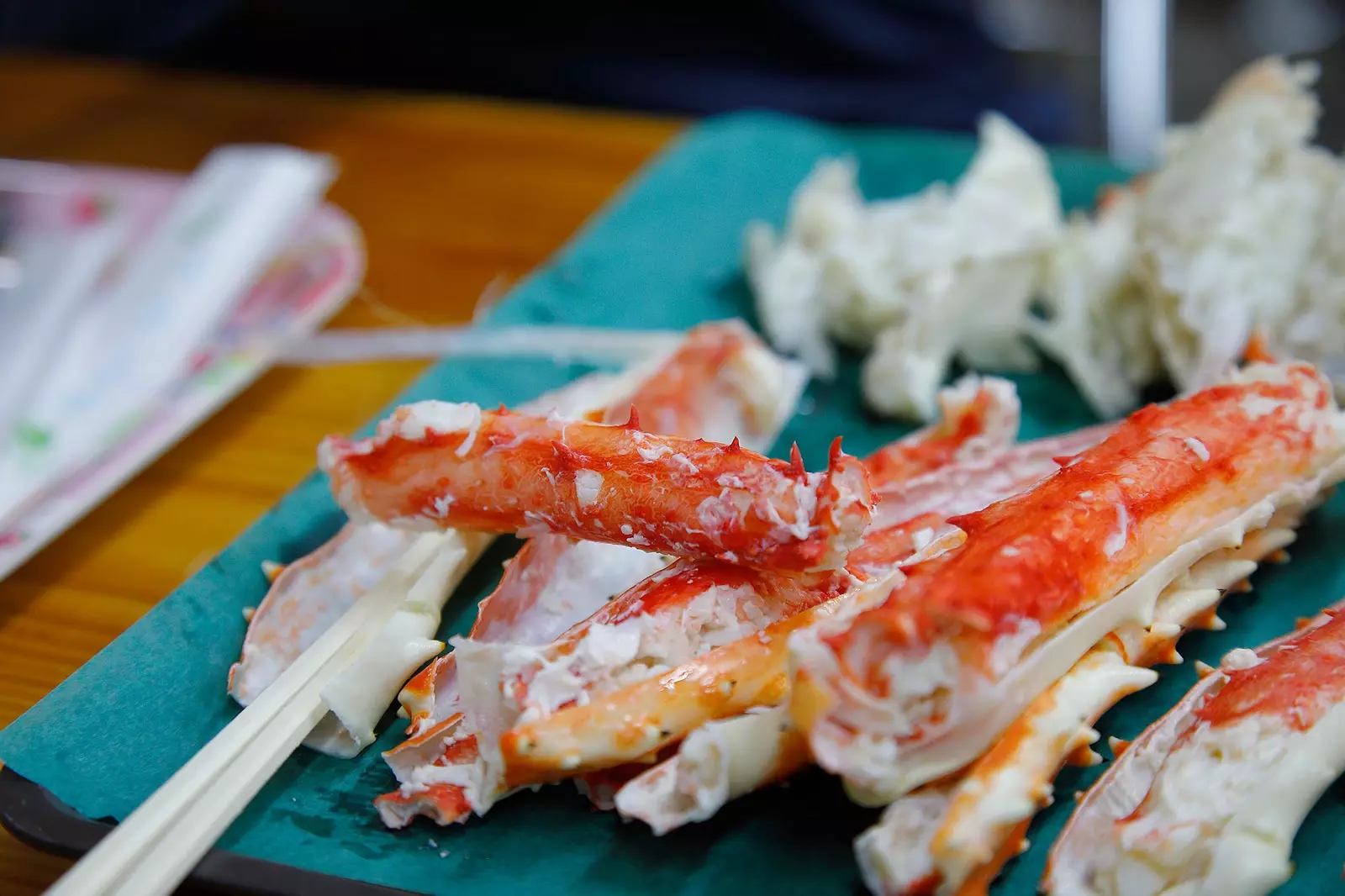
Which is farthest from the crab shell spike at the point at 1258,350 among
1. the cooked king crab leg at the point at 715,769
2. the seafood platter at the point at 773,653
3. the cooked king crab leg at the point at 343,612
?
the cooked king crab leg at the point at 343,612

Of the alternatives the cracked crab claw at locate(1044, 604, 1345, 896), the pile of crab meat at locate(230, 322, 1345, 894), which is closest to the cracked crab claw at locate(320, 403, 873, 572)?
the pile of crab meat at locate(230, 322, 1345, 894)

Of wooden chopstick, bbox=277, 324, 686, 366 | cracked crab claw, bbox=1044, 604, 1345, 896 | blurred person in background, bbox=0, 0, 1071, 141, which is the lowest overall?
cracked crab claw, bbox=1044, 604, 1345, 896

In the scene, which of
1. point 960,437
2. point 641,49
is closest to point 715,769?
point 960,437

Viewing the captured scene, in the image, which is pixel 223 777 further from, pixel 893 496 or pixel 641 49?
pixel 641 49

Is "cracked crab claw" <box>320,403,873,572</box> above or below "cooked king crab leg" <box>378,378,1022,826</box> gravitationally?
above

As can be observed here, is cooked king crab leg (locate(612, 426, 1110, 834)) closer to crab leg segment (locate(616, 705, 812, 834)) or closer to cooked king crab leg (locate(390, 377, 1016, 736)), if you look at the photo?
crab leg segment (locate(616, 705, 812, 834))

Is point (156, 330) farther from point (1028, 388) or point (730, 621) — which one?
point (1028, 388)

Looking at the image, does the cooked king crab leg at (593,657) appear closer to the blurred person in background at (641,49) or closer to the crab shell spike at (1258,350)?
the crab shell spike at (1258,350)

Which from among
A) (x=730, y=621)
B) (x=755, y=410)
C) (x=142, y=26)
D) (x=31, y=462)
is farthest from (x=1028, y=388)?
(x=142, y=26)
